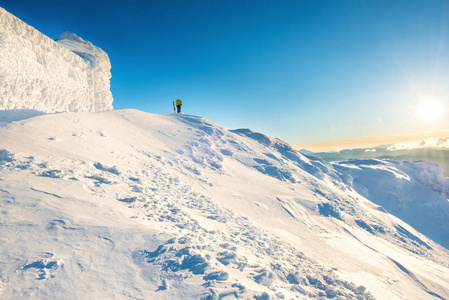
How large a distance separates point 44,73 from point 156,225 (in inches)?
667

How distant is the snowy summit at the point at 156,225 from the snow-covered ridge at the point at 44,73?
14.0 inches

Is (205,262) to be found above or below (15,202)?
below

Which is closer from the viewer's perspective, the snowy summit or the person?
the snowy summit

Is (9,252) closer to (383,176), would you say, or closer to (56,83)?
(56,83)

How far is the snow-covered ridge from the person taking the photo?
12547mm

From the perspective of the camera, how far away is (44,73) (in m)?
15.1

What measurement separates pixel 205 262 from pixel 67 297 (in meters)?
2.49

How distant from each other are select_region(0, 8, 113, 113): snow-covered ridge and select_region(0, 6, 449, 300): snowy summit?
355 millimetres

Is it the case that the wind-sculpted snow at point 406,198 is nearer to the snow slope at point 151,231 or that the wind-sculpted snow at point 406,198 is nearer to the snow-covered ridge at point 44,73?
the snow slope at point 151,231

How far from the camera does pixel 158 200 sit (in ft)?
24.1

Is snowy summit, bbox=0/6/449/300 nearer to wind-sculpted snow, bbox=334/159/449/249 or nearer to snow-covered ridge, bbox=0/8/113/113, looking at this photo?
snow-covered ridge, bbox=0/8/113/113

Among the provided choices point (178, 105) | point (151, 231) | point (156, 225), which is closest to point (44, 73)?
point (178, 105)

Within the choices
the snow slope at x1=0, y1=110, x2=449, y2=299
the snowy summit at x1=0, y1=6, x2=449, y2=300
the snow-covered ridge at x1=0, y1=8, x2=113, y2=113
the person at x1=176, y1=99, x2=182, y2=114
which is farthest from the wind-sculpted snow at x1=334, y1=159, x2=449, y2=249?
the snow-covered ridge at x1=0, y1=8, x2=113, y2=113

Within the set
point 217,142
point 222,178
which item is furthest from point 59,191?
point 217,142
